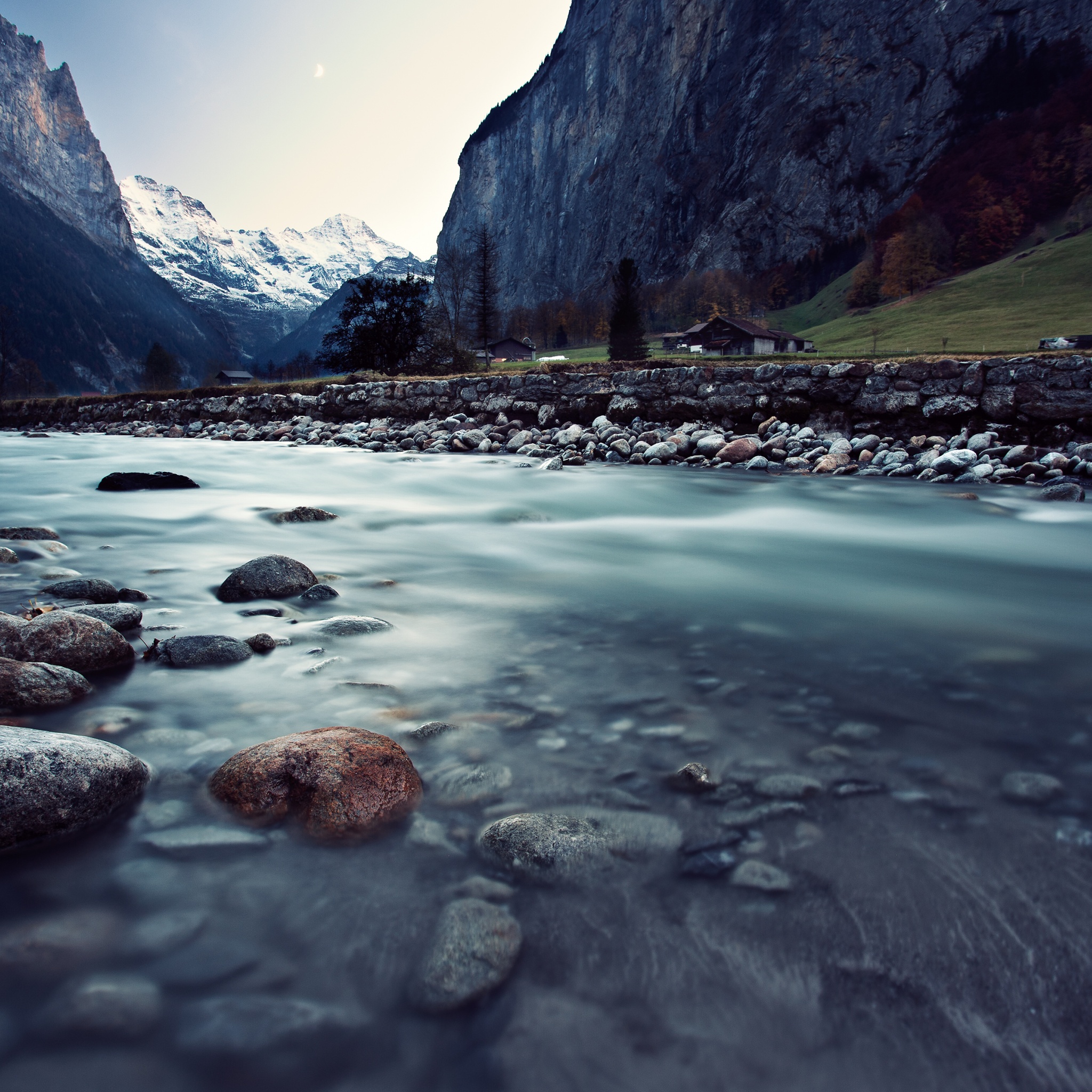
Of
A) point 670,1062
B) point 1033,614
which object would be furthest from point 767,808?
point 1033,614

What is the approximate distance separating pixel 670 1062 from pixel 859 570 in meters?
4.34

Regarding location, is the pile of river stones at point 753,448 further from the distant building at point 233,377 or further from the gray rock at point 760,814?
the distant building at point 233,377

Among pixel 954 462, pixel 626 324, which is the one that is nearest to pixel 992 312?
pixel 626 324

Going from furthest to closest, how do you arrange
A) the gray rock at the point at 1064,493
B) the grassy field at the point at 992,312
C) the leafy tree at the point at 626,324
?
the leafy tree at the point at 626,324 → the grassy field at the point at 992,312 → the gray rock at the point at 1064,493

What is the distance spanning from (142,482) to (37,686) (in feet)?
23.3

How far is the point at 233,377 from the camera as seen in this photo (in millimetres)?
117938

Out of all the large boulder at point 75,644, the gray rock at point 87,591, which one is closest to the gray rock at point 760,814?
the large boulder at point 75,644

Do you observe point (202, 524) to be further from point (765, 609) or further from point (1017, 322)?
point (1017, 322)

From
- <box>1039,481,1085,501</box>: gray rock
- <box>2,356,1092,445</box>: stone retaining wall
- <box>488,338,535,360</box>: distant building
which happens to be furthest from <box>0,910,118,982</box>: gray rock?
<box>488,338,535,360</box>: distant building

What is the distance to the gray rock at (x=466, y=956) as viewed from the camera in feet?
4.13

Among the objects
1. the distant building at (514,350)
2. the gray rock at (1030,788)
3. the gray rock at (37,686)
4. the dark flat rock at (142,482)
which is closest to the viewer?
the gray rock at (1030,788)

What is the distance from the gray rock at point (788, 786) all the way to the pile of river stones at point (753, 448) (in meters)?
7.39

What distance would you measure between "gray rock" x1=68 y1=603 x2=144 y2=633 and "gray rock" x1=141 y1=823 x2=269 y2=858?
1.56 m

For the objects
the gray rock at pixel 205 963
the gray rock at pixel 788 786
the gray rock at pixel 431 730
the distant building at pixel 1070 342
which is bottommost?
A: the gray rock at pixel 788 786
